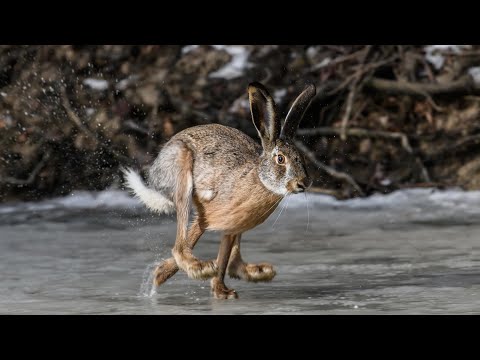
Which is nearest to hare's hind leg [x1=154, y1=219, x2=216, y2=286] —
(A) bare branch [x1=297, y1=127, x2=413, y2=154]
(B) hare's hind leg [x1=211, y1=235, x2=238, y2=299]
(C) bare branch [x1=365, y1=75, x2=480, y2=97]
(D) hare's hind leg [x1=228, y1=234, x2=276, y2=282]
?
(B) hare's hind leg [x1=211, y1=235, x2=238, y2=299]

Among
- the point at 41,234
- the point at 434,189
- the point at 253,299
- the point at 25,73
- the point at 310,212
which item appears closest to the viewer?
the point at 253,299

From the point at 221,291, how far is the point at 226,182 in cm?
62

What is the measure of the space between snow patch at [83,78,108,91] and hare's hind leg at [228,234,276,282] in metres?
5.09

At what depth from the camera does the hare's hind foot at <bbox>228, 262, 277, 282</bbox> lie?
21.8 feet

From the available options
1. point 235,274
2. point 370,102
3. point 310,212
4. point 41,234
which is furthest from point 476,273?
point 370,102

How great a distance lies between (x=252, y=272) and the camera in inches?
263

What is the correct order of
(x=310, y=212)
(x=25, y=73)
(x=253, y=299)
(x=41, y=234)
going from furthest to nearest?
(x=25, y=73) → (x=310, y=212) → (x=41, y=234) → (x=253, y=299)

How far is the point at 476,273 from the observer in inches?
275

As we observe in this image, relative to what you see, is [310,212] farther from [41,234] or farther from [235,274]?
[235,274]

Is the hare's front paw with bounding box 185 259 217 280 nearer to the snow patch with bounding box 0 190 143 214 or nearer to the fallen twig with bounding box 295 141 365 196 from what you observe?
the snow patch with bounding box 0 190 143 214

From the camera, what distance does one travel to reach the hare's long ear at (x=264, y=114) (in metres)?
6.07

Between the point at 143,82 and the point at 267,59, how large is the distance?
130cm

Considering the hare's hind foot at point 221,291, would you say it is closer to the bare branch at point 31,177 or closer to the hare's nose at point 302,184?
the hare's nose at point 302,184

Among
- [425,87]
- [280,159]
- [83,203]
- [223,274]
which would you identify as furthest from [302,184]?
[425,87]
